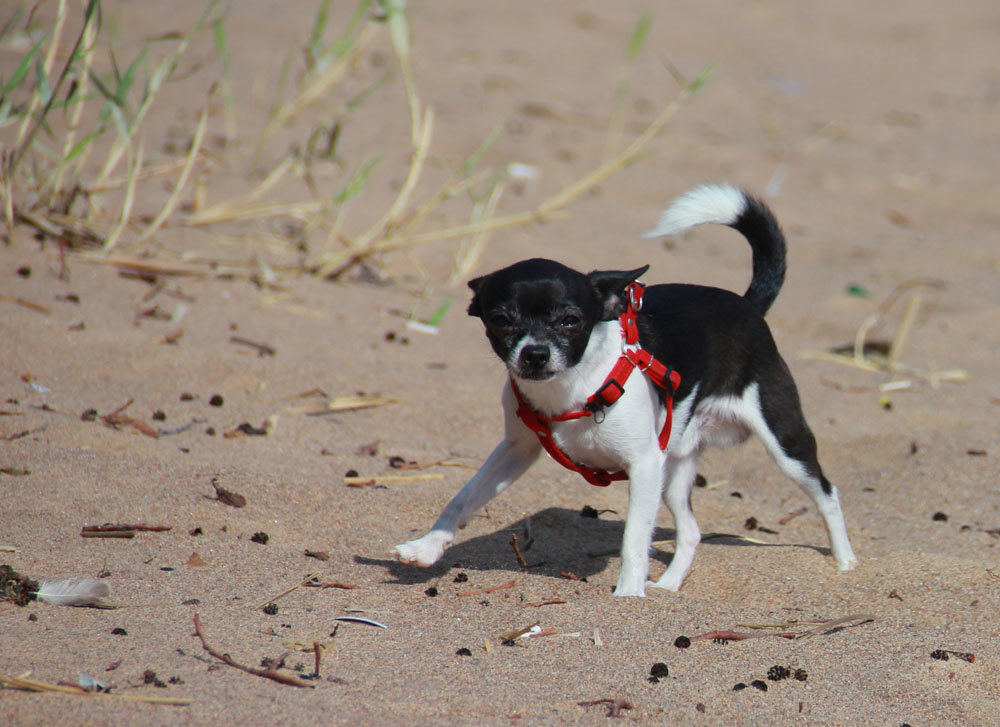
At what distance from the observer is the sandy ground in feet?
9.29

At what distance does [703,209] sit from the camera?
406 centimetres

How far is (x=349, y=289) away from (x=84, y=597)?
366cm

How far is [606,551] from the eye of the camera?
13.2 feet

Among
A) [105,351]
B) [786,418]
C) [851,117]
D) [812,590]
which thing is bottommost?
[105,351]

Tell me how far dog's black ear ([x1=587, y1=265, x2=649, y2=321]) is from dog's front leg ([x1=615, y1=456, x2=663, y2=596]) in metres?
0.48

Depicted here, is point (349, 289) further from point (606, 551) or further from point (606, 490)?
point (606, 551)

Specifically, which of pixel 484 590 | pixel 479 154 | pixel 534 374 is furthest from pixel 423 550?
pixel 479 154

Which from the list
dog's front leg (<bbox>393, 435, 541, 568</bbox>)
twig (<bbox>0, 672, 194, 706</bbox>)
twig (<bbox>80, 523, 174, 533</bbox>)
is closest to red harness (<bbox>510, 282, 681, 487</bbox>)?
dog's front leg (<bbox>393, 435, 541, 568</bbox>)

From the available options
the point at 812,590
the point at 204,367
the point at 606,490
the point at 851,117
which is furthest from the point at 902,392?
the point at 851,117

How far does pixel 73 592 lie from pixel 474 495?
1.24 meters

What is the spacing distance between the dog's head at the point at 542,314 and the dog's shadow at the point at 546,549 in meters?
0.80

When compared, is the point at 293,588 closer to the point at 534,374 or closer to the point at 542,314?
the point at 534,374

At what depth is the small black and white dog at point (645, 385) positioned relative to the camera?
11.0 feet

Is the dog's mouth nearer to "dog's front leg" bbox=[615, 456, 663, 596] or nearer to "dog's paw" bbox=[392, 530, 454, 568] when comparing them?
"dog's front leg" bbox=[615, 456, 663, 596]
